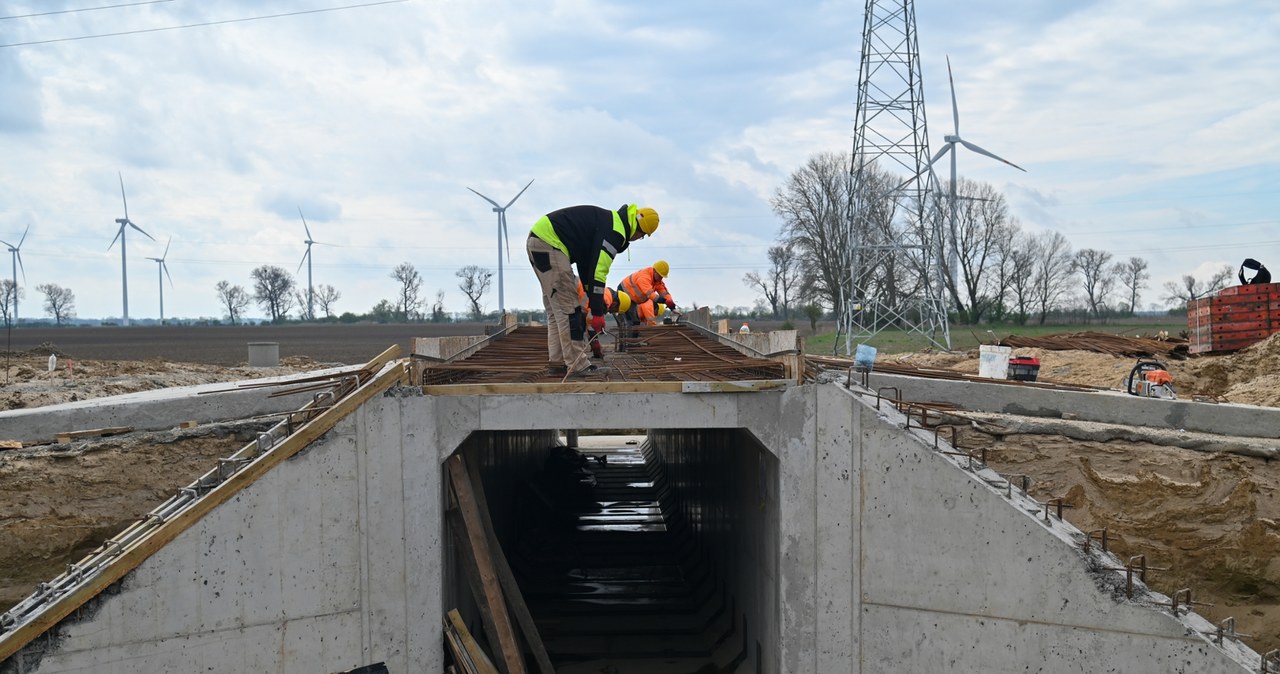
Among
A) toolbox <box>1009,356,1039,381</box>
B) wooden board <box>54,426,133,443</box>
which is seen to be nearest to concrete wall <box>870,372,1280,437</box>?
toolbox <box>1009,356,1039,381</box>

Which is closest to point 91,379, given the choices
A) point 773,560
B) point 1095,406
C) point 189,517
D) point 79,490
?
point 79,490

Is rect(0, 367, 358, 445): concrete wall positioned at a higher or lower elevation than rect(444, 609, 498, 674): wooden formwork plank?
higher

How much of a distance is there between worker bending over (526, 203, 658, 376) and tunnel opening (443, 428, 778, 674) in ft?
4.83

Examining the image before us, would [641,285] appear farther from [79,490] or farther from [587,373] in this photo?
[79,490]

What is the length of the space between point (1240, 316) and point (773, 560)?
1298 cm

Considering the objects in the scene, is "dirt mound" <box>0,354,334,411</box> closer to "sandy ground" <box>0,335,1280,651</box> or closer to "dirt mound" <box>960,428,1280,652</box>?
"sandy ground" <box>0,335,1280,651</box>

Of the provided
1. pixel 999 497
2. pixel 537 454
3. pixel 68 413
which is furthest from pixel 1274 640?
pixel 537 454

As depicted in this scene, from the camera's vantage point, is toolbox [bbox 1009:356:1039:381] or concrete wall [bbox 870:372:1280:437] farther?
toolbox [bbox 1009:356:1039:381]

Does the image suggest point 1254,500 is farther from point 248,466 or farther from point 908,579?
point 248,466

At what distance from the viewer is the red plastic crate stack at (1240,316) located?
647 inches

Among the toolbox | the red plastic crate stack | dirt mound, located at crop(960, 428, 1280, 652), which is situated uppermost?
the red plastic crate stack

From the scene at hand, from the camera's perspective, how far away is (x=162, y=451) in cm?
964

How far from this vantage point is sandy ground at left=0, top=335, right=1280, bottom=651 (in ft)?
28.3

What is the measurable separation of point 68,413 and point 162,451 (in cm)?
104
